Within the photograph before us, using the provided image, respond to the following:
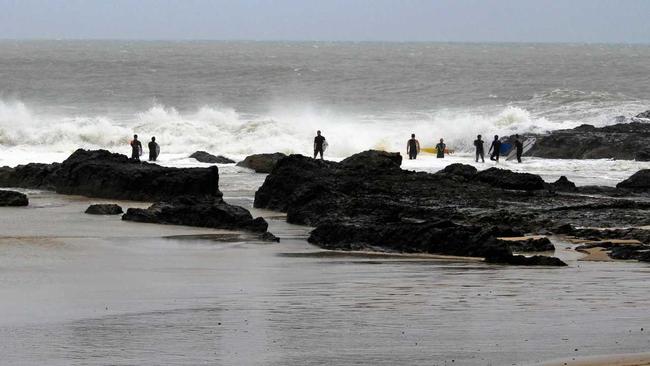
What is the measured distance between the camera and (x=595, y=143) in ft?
128

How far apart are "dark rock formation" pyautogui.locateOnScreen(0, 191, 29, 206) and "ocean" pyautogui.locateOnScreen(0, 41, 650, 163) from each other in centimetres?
1526

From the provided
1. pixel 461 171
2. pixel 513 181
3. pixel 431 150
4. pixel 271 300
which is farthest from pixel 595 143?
pixel 271 300


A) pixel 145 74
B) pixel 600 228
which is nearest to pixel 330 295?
pixel 600 228

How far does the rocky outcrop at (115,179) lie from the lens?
24.8 m

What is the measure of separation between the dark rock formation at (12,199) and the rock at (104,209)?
168 cm

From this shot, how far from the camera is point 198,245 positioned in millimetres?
18172

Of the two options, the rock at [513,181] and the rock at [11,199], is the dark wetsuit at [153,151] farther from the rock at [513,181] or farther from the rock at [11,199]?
the rock at [513,181]

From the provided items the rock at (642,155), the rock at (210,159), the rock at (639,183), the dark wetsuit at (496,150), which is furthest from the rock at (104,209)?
the dark wetsuit at (496,150)

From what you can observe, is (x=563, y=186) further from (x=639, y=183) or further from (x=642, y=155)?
(x=642, y=155)

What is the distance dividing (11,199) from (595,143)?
21.4 metres

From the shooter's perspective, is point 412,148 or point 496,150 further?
point 412,148

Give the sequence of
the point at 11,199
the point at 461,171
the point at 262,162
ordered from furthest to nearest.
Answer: the point at 262,162
the point at 461,171
the point at 11,199

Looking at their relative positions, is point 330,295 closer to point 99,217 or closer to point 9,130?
point 99,217

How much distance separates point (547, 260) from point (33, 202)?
12.3 meters
